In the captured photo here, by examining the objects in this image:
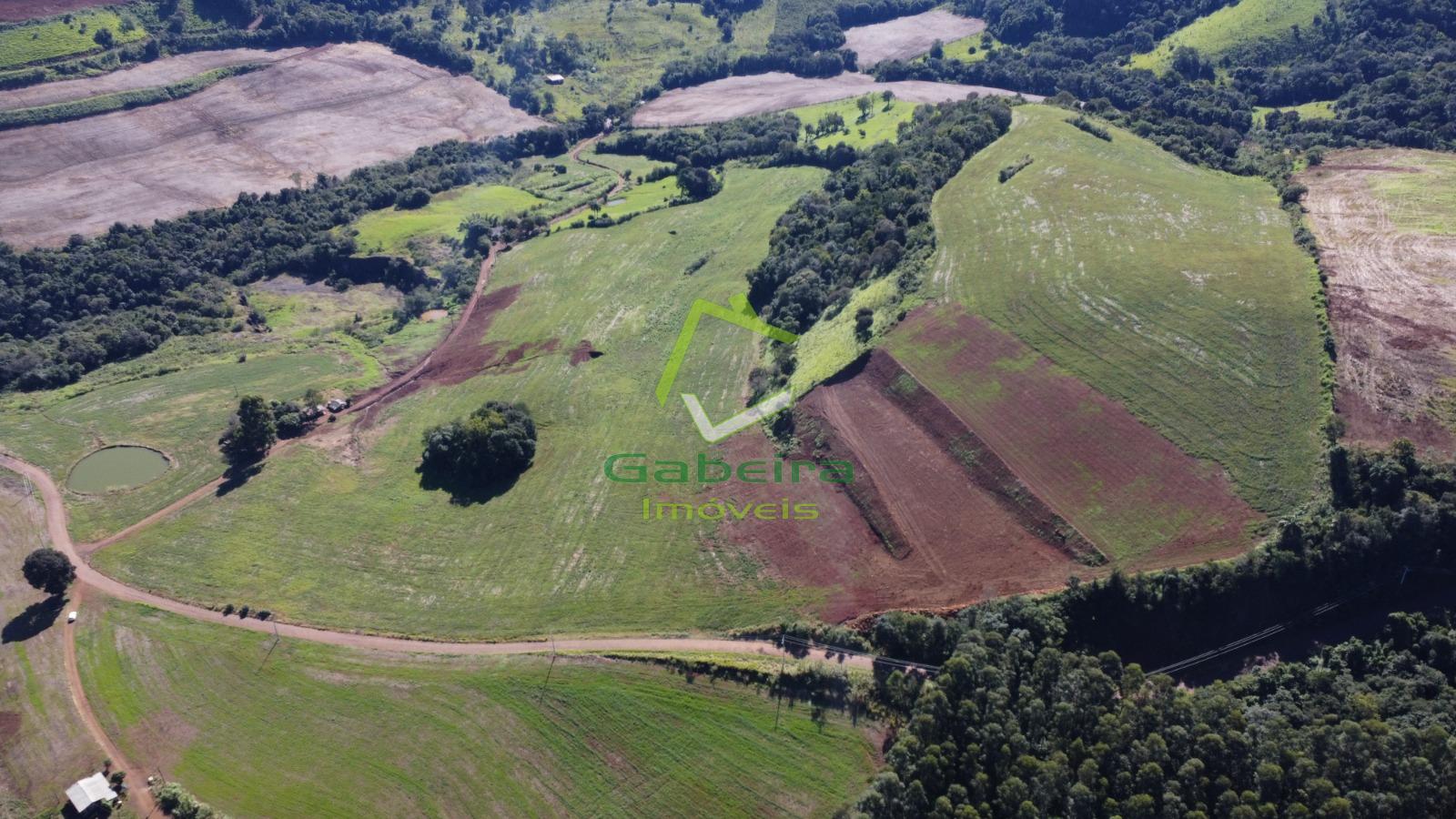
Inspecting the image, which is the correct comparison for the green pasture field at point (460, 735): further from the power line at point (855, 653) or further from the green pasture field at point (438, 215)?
the green pasture field at point (438, 215)

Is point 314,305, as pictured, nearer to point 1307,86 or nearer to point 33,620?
point 33,620

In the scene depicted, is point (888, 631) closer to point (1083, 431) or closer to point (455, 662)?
point (1083, 431)

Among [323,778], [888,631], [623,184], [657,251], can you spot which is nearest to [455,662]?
[323,778]

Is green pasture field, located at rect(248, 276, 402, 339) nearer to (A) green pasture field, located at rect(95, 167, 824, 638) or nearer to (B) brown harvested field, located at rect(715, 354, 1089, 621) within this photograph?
(A) green pasture field, located at rect(95, 167, 824, 638)

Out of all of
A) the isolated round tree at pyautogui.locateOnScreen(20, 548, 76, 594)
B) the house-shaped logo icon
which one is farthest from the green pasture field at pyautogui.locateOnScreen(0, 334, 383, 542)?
the house-shaped logo icon

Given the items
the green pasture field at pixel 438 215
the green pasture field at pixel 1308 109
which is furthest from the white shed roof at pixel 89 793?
the green pasture field at pixel 1308 109

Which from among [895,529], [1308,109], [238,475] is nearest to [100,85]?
[238,475]
